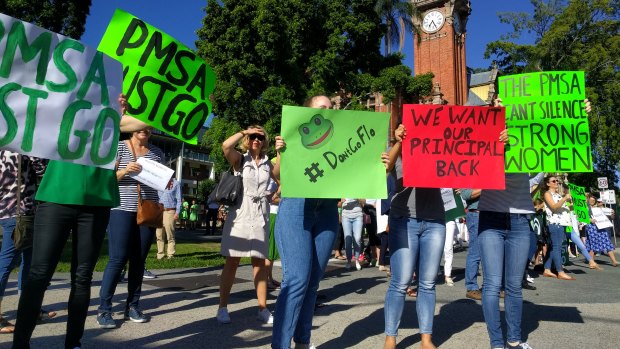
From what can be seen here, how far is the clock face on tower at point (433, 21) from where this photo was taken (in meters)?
54.2

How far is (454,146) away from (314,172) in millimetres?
1384

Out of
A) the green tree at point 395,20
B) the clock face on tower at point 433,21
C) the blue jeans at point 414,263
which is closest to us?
the blue jeans at point 414,263

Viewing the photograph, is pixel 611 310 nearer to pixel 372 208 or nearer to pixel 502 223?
pixel 502 223

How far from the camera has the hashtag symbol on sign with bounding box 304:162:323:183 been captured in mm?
3529

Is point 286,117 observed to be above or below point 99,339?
above

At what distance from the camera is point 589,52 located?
27.8 meters

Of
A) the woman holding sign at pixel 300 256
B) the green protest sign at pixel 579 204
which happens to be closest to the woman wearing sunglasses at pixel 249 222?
the woman holding sign at pixel 300 256

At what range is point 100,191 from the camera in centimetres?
341

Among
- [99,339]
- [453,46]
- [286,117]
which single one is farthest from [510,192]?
[453,46]

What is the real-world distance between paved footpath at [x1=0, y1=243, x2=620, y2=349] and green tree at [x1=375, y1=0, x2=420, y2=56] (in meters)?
21.3

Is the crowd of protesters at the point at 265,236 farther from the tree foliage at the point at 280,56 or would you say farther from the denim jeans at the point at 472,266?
the tree foliage at the point at 280,56

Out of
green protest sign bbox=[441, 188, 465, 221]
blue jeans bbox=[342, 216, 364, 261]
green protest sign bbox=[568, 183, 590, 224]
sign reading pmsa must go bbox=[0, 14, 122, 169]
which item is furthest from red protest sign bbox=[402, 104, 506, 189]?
green protest sign bbox=[568, 183, 590, 224]

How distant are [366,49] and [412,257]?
23.1 meters

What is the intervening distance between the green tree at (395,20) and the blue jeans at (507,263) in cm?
2357
